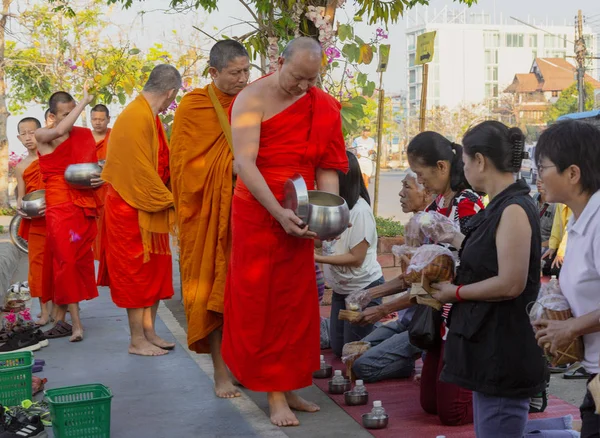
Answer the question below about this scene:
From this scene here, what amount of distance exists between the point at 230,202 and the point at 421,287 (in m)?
1.86

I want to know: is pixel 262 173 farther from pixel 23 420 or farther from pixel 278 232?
pixel 23 420

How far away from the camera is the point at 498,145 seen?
3.27 metres

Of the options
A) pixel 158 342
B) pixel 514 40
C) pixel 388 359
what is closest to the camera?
pixel 388 359

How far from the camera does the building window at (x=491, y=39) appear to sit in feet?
378

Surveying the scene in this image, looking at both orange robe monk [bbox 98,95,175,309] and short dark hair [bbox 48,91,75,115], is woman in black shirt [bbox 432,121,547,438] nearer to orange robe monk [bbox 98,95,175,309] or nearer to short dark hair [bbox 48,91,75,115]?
orange robe monk [bbox 98,95,175,309]

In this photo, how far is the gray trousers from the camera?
527 centimetres

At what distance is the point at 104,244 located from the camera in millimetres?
6461

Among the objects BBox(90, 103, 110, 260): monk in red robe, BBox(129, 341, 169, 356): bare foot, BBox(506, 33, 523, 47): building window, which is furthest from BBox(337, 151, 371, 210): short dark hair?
BBox(506, 33, 523, 47): building window

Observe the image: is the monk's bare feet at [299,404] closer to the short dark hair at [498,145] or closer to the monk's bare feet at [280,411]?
the monk's bare feet at [280,411]

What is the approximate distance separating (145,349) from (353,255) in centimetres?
168

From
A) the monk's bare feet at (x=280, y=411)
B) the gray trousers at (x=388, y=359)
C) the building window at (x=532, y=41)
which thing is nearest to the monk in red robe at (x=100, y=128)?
the gray trousers at (x=388, y=359)

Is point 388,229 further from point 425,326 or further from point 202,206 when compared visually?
point 425,326

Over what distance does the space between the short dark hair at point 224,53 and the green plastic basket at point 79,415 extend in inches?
77.6

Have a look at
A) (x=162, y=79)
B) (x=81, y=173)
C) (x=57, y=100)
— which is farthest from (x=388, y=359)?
(x=57, y=100)
